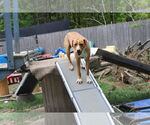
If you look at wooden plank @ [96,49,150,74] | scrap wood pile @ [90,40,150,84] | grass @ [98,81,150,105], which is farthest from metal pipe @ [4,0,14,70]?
scrap wood pile @ [90,40,150,84]

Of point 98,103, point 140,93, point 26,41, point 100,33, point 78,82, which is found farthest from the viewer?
point 100,33

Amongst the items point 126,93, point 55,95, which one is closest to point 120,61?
point 55,95

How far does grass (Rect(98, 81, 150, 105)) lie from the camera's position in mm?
2175

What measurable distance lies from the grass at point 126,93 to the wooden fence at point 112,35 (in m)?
0.59

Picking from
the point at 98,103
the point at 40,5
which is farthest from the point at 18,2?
the point at 98,103

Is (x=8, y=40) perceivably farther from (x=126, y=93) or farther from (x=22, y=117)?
(x=22, y=117)

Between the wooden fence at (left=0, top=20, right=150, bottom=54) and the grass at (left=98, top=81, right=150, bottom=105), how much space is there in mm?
591

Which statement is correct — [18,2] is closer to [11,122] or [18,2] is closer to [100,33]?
[11,122]

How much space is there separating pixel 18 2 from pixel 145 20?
7.50ft

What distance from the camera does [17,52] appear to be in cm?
179

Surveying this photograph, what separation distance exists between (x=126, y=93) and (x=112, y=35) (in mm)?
1121

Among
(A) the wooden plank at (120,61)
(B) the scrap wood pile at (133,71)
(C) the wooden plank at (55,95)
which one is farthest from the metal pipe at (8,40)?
(B) the scrap wood pile at (133,71)

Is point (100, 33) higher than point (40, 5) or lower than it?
lower

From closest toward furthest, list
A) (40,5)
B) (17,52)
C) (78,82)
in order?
1. (78,82)
2. (40,5)
3. (17,52)
